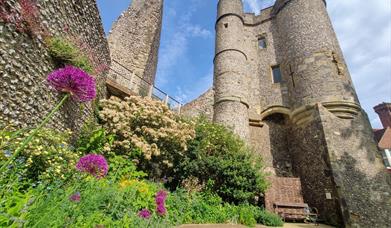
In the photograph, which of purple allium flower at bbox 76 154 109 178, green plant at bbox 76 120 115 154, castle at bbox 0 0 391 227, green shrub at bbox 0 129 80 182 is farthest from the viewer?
green plant at bbox 76 120 115 154

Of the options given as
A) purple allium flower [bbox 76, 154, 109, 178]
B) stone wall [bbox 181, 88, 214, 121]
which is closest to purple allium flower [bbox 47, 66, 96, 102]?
purple allium flower [bbox 76, 154, 109, 178]

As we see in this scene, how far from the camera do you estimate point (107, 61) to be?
7.87m

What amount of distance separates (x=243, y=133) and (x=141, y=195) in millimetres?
7707

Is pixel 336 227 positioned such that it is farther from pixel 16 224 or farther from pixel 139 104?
pixel 16 224

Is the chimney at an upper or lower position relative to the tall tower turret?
upper

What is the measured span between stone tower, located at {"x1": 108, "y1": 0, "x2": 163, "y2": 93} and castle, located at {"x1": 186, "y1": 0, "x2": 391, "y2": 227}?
415cm

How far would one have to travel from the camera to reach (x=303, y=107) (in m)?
11.2

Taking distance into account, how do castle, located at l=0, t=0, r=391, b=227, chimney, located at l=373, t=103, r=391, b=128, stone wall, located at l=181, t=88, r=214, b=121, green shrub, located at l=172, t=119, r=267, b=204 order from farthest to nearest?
chimney, located at l=373, t=103, r=391, b=128 → stone wall, located at l=181, t=88, r=214, b=121 → green shrub, located at l=172, t=119, r=267, b=204 → castle, located at l=0, t=0, r=391, b=227

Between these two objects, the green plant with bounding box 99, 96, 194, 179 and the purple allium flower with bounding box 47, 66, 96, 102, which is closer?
the purple allium flower with bounding box 47, 66, 96, 102

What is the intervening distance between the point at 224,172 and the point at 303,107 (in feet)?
20.7

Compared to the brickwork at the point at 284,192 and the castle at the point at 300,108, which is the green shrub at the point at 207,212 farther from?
the castle at the point at 300,108

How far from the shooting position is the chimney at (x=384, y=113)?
2211cm

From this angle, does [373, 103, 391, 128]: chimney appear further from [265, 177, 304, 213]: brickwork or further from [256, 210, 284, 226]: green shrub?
[256, 210, 284, 226]: green shrub

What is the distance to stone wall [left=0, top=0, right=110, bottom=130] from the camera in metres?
3.43
